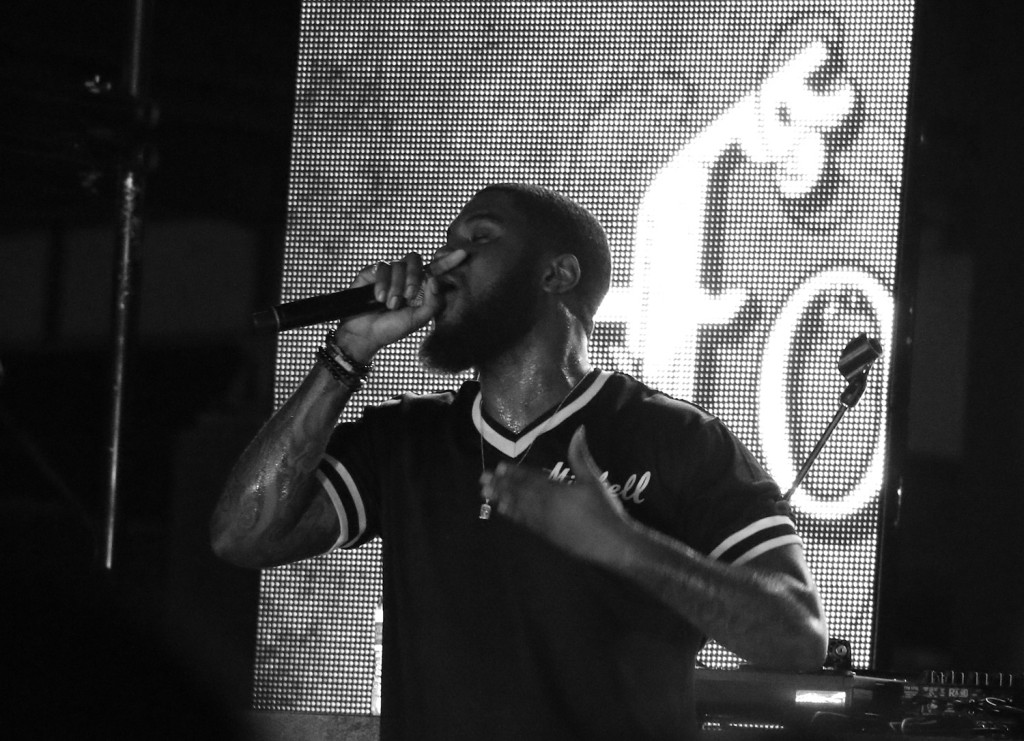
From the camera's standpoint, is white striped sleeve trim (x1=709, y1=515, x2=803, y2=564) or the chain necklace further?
the chain necklace

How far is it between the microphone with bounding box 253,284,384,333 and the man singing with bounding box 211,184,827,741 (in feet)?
0.12

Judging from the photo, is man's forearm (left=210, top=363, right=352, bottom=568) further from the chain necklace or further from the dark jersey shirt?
the chain necklace

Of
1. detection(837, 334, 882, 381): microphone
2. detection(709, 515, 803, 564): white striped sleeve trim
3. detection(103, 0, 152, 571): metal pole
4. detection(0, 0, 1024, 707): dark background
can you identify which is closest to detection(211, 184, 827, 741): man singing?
detection(709, 515, 803, 564): white striped sleeve trim

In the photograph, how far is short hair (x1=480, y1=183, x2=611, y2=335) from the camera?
2162 mm

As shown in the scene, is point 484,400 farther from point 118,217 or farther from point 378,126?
point 118,217

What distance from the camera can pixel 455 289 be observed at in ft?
6.73

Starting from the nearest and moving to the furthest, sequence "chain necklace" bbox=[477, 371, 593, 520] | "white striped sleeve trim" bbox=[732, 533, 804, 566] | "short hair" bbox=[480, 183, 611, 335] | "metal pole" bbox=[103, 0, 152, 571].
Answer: "white striped sleeve trim" bbox=[732, 533, 804, 566]
"chain necklace" bbox=[477, 371, 593, 520]
"short hair" bbox=[480, 183, 611, 335]
"metal pole" bbox=[103, 0, 152, 571]

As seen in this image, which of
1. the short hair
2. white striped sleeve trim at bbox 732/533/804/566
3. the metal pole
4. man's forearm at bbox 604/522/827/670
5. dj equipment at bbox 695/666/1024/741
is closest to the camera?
man's forearm at bbox 604/522/827/670

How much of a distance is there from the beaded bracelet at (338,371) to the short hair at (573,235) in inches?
16.7

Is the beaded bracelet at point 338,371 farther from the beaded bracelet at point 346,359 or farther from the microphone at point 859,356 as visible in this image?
the microphone at point 859,356

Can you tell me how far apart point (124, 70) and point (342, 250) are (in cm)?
89

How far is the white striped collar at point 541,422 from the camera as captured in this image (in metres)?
1.97

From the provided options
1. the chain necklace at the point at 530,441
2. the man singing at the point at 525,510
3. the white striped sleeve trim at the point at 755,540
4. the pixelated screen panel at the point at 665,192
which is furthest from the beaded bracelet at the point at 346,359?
the pixelated screen panel at the point at 665,192

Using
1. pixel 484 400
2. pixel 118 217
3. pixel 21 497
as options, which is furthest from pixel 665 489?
pixel 21 497
